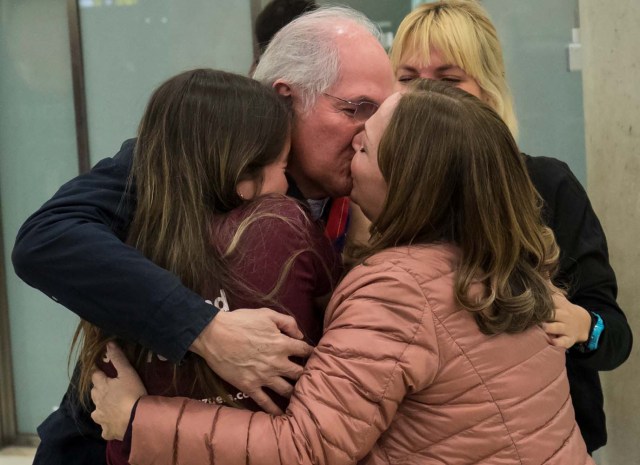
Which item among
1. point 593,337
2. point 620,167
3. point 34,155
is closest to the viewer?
point 593,337

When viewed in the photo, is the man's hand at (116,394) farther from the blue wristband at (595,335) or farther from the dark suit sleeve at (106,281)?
the blue wristband at (595,335)

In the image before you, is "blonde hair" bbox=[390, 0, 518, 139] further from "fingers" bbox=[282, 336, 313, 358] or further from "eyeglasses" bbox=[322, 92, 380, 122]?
"fingers" bbox=[282, 336, 313, 358]

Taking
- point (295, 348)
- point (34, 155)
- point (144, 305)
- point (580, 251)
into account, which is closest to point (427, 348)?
point (295, 348)

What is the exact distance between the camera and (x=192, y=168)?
140 centimetres

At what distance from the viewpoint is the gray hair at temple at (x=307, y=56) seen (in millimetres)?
1778

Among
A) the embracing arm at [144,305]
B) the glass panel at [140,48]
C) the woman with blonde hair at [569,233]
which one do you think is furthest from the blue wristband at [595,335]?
the glass panel at [140,48]

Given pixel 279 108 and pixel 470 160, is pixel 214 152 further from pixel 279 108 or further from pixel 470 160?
pixel 470 160

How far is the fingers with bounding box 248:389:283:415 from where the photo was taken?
1.30 metres

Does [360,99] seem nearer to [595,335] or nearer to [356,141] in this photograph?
[356,141]

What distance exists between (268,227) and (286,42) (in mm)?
695

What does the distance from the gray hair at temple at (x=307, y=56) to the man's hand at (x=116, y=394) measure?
2.45ft

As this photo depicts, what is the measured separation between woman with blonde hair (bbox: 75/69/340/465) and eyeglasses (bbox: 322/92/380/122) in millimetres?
299

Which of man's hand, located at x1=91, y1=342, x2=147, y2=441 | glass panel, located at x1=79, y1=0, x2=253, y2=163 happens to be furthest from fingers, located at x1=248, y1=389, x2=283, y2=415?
glass panel, located at x1=79, y1=0, x2=253, y2=163

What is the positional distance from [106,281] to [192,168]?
269mm
